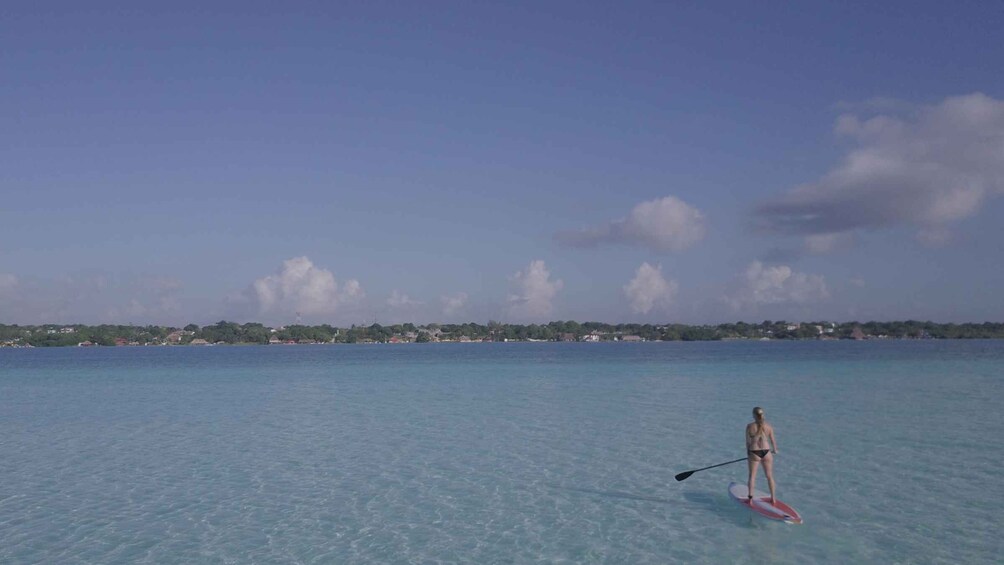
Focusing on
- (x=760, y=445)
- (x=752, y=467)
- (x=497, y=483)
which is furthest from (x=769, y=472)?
(x=497, y=483)

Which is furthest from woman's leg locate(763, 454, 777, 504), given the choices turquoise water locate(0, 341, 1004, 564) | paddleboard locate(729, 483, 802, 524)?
turquoise water locate(0, 341, 1004, 564)

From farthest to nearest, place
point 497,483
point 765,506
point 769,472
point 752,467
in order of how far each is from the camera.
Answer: point 497,483 < point 752,467 < point 769,472 < point 765,506

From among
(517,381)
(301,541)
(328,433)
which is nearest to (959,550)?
(301,541)

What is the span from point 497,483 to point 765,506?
18.2 ft

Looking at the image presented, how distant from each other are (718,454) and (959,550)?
26.4ft

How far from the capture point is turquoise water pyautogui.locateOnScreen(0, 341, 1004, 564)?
11.4m

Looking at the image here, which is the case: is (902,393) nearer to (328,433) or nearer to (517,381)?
(517,381)

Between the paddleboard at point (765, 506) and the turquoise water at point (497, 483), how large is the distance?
294 mm

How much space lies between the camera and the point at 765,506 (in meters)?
12.8

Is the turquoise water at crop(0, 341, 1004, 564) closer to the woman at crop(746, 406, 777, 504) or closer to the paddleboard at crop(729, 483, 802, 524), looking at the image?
the paddleboard at crop(729, 483, 802, 524)

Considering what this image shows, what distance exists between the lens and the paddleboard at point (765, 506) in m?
12.4

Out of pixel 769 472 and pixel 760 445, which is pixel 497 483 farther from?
pixel 769 472

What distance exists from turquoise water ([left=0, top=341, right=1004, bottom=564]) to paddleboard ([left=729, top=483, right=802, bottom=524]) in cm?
29

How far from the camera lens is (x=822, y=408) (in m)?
28.3
